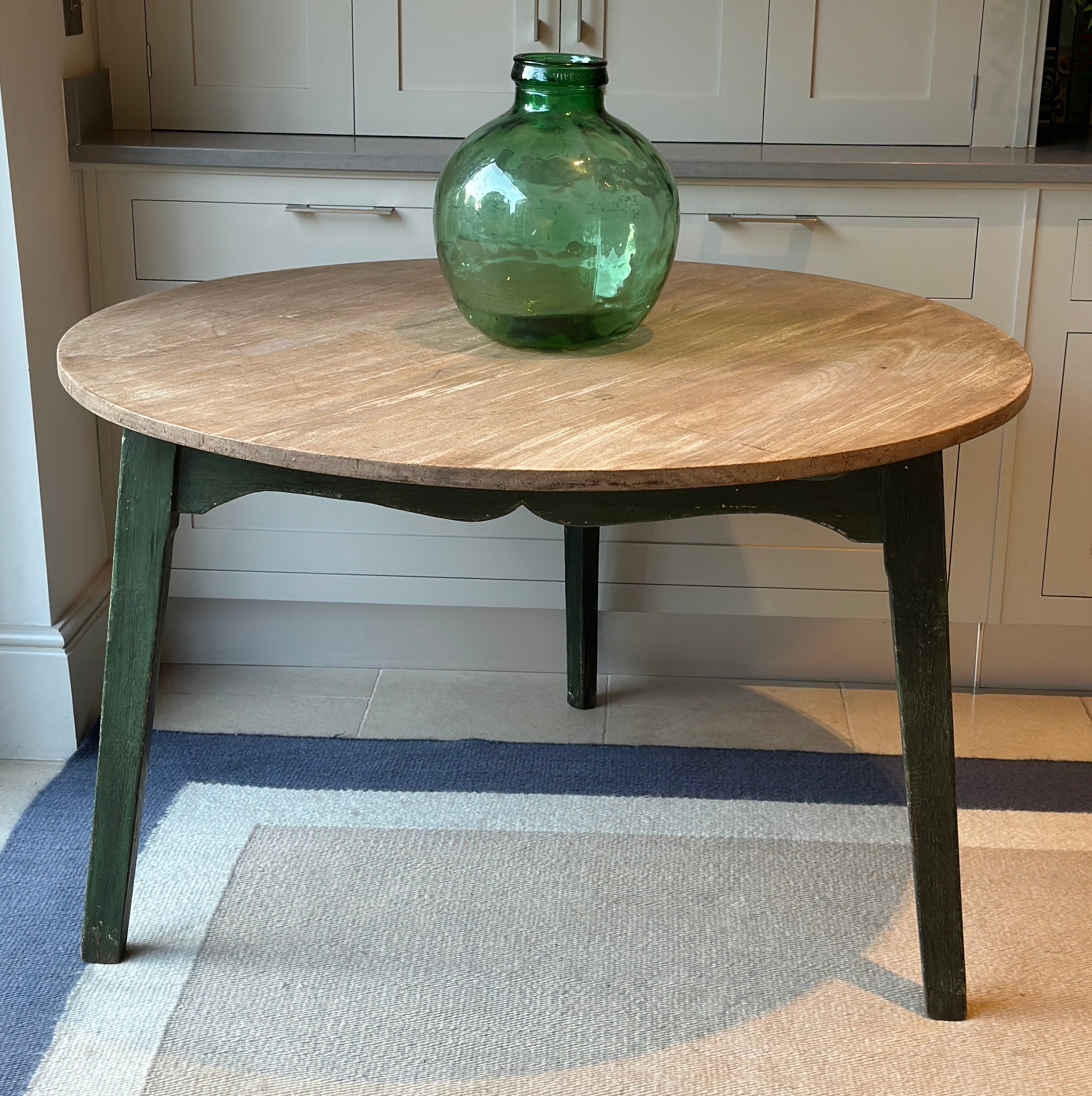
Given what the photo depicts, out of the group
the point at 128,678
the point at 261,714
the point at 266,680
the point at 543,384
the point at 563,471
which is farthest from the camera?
the point at 266,680

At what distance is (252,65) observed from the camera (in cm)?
229

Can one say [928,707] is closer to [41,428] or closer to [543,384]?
[543,384]

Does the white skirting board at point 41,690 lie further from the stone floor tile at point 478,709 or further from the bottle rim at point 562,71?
the bottle rim at point 562,71

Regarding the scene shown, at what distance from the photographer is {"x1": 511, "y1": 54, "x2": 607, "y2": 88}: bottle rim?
136 centimetres

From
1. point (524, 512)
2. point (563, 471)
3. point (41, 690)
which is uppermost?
point (563, 471)

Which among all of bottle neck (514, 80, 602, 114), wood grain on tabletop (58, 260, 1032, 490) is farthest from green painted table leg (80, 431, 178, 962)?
bottle neck (514, 80, 602, 114)

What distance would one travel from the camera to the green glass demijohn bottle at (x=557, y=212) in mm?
1319

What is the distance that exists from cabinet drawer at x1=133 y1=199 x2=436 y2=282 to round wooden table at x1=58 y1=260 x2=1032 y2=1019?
47 cm

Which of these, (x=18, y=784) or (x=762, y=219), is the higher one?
(x=762, y=219)

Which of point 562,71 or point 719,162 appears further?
point 719,162

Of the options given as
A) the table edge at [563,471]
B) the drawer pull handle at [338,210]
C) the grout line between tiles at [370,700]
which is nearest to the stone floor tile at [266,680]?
the grout line between tiles at [370,700]

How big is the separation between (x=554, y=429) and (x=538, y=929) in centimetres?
75

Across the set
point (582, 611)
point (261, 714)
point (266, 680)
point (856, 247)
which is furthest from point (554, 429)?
point (266, 680)

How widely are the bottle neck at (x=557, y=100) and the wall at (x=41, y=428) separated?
88 cm
